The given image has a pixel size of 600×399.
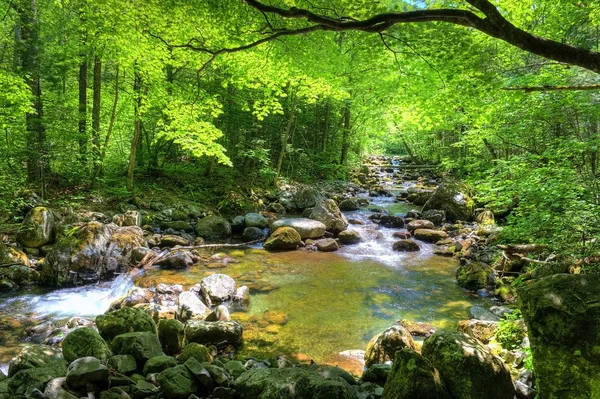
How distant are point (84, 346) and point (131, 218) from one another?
7.69 meters

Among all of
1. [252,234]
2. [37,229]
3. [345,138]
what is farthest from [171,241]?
[345,138]

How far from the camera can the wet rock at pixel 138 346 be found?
4.46 metres

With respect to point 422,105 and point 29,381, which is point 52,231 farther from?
point 422,105

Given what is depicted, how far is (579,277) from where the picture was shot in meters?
3.29

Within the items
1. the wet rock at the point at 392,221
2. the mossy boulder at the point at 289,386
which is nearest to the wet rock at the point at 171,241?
the mossy boulder at the point at 289,386

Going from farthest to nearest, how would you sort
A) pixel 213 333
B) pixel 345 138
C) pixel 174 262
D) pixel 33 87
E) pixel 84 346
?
pixel 345 138
pixel 33 87
pixel 174 262
pixel 213 333
pixel 84 346

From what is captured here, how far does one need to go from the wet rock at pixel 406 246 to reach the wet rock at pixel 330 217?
93.2 inches

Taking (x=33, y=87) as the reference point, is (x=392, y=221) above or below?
below

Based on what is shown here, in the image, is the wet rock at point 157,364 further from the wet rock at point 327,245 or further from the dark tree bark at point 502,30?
the wet rock at point 327,245

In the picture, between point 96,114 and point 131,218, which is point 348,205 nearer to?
point 131,218

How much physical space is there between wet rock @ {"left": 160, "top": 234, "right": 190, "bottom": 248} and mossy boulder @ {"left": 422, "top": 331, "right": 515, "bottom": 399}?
8.68 metres

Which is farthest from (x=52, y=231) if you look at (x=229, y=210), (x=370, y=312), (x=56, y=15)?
(x=56, y=15)

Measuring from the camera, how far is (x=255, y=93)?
17.4 metres

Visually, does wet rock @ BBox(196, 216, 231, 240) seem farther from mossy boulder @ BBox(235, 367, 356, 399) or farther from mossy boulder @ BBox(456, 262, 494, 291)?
mossy boulder @ BBox(235, 367, 356, 399)
